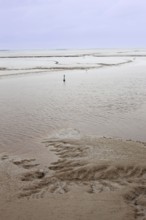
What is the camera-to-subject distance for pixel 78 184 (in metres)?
8.02

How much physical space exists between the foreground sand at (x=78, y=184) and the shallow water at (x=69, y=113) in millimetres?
1763

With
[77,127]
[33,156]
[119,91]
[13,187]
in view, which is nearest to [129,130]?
[77,127]

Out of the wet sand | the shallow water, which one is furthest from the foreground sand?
the shallow water

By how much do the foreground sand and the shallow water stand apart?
1763mm

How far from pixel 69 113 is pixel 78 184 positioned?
8793mm

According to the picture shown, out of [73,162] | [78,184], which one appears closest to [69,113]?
[73,162]

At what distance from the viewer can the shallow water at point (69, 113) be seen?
12586 millimetres

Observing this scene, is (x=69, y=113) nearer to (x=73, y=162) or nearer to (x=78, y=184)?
(x=73, y=162)

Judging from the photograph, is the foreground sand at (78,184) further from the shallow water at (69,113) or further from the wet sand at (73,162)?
the shallow water at (69,113)

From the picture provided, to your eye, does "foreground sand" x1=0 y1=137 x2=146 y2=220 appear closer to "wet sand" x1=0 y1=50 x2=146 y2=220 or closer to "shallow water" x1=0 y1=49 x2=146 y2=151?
"wet sand" x1=0 y1=50 x2=146 y2=220

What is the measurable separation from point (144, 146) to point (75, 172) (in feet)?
10.1

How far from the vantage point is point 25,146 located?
11117mm

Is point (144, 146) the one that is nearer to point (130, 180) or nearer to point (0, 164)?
point (130, 180)

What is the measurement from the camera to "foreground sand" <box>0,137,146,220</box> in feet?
22.3
